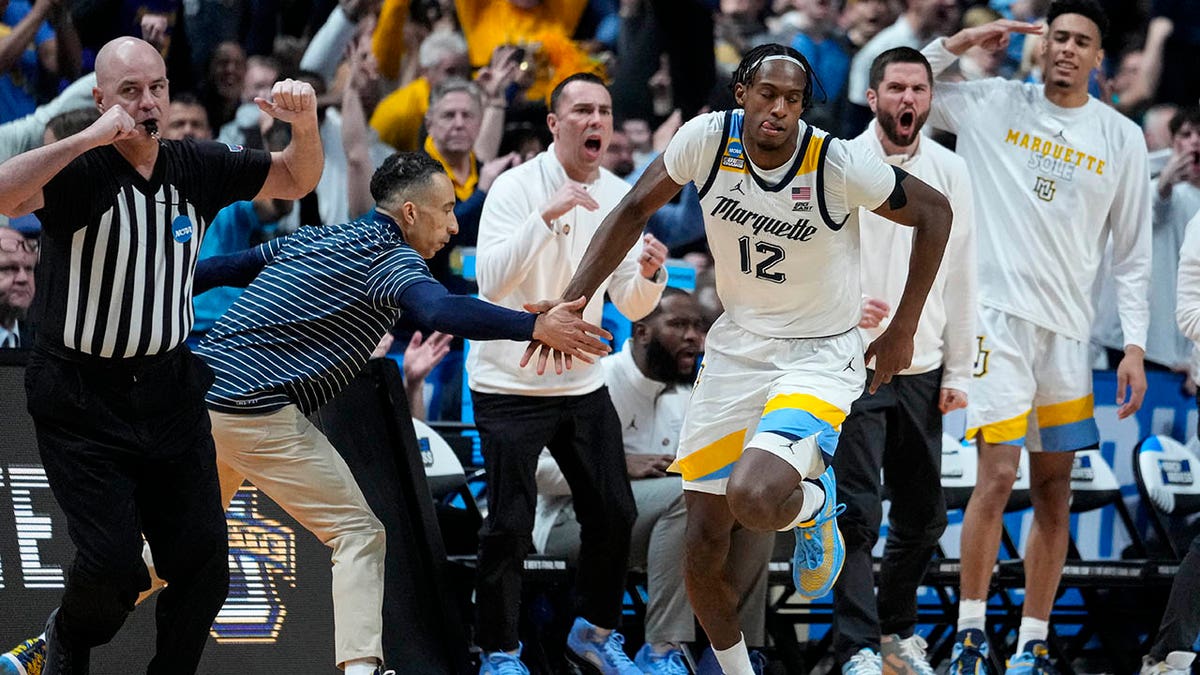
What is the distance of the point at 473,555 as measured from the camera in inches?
271

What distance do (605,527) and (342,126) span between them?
300cm

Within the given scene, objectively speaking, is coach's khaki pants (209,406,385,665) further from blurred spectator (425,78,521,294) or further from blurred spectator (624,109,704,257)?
blurred spectator (624,109,704,257)

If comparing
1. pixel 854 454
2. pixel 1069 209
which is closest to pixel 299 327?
pixel 854 454

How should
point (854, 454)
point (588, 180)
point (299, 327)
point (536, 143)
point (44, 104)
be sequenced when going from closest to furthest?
1. point (299, 327)
2. point (854, 454)
3. point (588, 180)
4. point (44, 104)
5. point (536, 143)

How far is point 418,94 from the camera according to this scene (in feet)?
27.7

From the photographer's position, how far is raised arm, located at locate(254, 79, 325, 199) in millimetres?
4742

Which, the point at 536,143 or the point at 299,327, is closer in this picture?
the point at 299,327

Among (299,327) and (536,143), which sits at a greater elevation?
(536,143)

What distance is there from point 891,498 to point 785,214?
1809mm

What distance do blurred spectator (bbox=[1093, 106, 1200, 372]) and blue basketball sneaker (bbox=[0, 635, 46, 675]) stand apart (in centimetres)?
579

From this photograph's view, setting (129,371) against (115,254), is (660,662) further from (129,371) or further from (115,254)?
(115,254)

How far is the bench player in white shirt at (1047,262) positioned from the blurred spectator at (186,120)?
3539mm

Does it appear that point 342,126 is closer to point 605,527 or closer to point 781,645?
point 605,527

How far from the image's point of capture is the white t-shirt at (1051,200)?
262 inches
